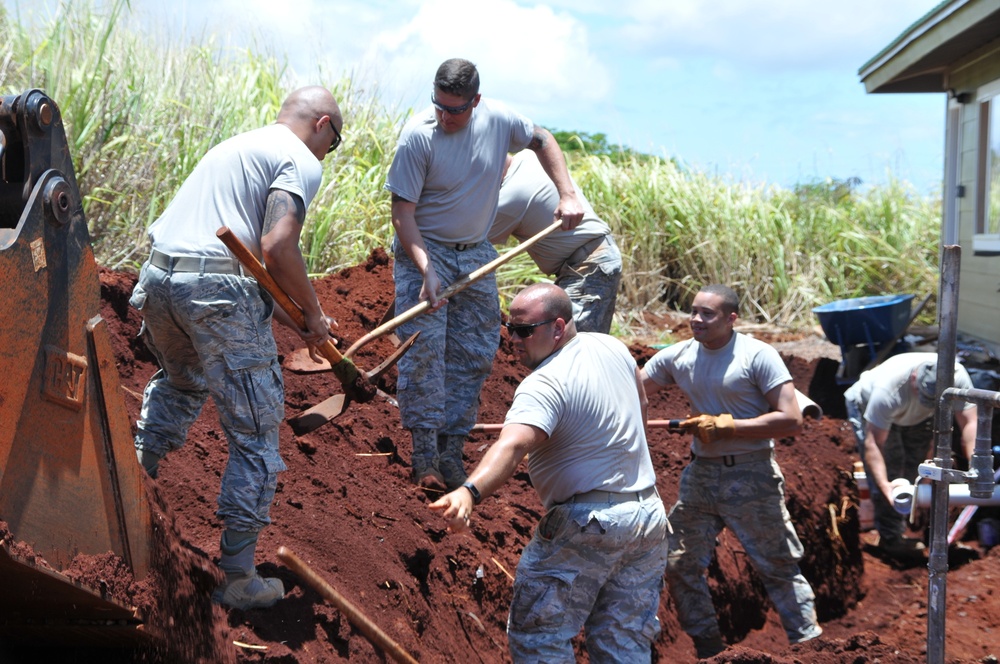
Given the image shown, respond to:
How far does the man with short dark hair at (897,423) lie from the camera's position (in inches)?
→ 261

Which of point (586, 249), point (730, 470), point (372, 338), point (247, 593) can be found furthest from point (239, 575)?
point (586, 249)

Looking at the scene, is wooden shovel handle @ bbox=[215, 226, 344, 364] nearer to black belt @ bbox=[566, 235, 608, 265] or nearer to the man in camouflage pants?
the man in camouflage pants

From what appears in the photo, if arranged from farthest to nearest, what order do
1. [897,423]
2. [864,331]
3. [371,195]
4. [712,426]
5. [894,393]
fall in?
[864,331] → [371,195] → [897,423] → [894,393] → [712,426]

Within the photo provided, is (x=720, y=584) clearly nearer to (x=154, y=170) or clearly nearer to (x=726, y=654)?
(x=726, y=654)

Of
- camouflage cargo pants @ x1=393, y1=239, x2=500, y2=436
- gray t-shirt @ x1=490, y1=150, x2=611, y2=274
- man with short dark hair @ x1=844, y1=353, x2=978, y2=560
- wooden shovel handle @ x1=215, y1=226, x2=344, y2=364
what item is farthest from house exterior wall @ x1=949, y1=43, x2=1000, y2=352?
wooden shovel handle @ x1=215, y1=226, x2=344, y2=364

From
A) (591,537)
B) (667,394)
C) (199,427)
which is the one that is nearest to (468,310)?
(199,427)

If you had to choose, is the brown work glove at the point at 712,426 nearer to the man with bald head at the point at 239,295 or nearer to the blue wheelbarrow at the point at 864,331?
the man with bald head at the point at 239,295

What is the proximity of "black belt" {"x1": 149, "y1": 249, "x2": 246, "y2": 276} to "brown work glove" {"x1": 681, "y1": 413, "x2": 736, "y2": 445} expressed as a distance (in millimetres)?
2774

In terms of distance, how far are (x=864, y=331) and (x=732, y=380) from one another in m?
5.69

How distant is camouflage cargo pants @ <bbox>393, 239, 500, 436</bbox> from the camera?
5262 millimetres

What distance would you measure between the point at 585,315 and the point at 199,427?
2480mm

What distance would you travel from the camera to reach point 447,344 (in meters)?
5.58

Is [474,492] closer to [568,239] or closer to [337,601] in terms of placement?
[337,601]

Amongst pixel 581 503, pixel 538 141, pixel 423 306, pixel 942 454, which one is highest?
pixel 538 141
